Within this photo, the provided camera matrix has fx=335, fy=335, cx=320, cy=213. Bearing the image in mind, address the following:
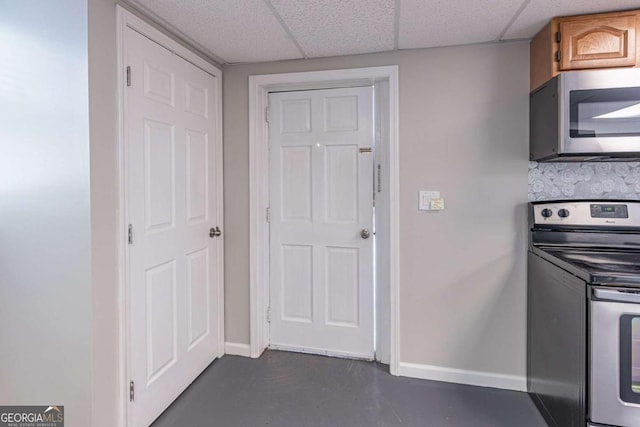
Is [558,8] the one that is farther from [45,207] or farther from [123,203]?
[45,207]

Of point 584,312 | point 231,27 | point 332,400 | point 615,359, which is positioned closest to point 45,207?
point 231,27

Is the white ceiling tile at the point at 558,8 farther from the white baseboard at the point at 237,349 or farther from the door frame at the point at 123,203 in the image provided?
the white baseboard at the point at 237,349

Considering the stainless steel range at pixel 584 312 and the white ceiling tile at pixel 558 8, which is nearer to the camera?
the stainless steel range at pixel 584 312

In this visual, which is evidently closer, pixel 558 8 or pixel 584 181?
pixel 558 8

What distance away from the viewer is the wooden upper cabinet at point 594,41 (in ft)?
5.62

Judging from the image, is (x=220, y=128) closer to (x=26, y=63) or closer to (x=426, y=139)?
(x=26, y=63)

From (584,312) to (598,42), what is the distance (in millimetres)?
1381

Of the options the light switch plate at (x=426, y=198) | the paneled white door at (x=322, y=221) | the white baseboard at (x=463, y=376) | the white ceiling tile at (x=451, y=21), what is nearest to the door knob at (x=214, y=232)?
the paneled white door at (x=322, y=221)

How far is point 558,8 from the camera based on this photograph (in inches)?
66.9

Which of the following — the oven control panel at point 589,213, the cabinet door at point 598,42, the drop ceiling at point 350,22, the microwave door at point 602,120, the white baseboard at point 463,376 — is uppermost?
the drop ceiling at point 350,22

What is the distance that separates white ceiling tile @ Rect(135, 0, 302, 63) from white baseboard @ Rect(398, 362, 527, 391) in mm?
2304

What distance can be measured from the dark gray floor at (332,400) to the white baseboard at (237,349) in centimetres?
12

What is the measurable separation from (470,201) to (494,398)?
48.7 inches

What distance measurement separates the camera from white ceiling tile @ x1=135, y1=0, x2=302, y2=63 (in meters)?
→ 1.69
